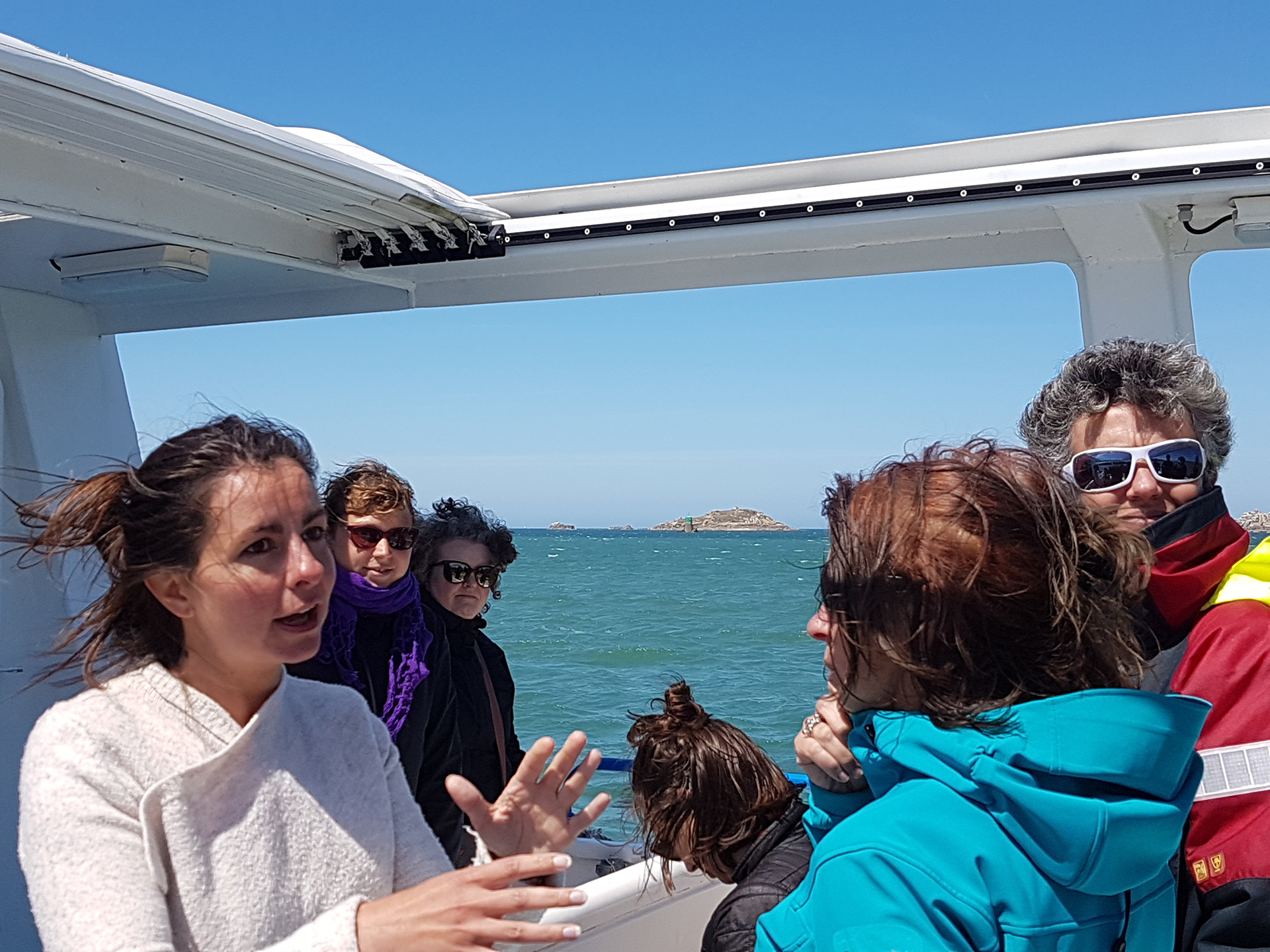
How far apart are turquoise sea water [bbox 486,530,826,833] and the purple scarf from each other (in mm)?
601

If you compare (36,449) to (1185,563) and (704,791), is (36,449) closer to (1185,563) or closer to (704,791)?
(704,791)

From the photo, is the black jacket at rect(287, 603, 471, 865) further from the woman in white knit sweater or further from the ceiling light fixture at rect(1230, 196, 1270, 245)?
the ceiling light fixture at rect(1230, 196, 1270, 245)

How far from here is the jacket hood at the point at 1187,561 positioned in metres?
1.52

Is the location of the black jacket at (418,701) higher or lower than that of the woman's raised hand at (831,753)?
lower

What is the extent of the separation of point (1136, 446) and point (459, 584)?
207cm

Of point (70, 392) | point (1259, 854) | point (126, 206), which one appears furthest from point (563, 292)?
point (1259, 854)

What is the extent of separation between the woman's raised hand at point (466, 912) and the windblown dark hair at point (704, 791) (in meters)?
0.72

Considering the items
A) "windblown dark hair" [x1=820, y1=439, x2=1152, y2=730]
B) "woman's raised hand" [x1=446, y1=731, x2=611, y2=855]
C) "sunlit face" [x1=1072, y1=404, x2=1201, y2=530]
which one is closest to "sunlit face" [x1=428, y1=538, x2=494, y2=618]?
"woman's raised hand" [x1=446, y1=731, x2=611, y2=855]

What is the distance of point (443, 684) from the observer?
108 inches

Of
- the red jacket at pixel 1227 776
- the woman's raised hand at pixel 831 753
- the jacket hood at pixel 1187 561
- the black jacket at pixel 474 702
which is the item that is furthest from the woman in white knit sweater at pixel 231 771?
the black jacket at pixel 474 702

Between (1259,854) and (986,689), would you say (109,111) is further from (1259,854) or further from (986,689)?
(1259,854)

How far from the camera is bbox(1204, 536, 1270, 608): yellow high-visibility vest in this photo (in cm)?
144

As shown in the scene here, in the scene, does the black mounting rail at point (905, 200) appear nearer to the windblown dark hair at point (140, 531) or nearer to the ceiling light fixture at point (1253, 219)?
the ceiling light fixture at point (1253, 219)

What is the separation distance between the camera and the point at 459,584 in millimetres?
3293
